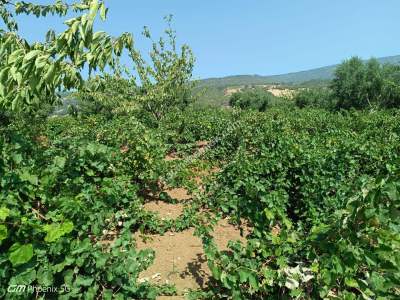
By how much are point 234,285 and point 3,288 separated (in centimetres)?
187

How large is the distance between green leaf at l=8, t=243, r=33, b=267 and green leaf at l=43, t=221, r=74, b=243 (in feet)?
0.43

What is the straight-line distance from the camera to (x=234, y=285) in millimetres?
3311

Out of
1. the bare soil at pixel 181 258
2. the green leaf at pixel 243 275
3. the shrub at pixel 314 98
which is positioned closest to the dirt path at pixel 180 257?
the bare soil at pixel 181 258

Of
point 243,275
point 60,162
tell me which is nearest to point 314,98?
point 60,162

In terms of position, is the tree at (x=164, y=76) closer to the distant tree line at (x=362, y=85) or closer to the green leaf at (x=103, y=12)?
the green leaf at (x=103, y=12)

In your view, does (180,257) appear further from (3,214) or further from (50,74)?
(50,74)

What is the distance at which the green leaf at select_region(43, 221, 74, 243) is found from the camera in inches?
103

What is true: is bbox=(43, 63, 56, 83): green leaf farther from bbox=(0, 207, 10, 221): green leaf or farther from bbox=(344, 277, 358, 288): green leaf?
bbox=(344, 277, 358, 288): green leaf

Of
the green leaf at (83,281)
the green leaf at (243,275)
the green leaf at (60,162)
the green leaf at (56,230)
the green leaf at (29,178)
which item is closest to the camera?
the green leaf at (56,230)

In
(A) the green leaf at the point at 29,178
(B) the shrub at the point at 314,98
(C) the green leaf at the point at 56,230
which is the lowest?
(B) the shrub at the point at 314,98

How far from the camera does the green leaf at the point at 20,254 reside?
247cm

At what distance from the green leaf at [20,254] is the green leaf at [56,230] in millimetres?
132

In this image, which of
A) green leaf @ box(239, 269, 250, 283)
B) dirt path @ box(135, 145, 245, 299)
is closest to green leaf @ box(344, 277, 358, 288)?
green leaf @ box(239, 269, 250, 283)

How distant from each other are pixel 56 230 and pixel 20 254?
287 mm
